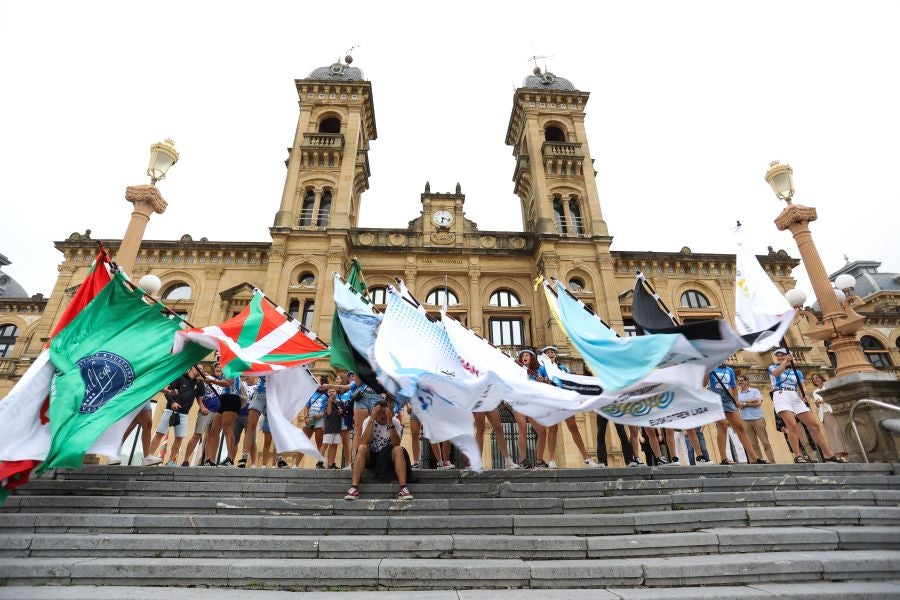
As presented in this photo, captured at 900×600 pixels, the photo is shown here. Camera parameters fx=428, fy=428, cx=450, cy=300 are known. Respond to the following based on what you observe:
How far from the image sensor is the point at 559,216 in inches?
1080

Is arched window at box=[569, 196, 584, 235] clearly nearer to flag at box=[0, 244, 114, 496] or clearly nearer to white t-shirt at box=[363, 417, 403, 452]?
white t-shirt at box=[363, 417, 403, 452]

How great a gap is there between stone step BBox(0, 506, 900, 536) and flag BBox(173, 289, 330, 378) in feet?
8.05

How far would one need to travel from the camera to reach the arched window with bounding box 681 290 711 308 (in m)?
25.7

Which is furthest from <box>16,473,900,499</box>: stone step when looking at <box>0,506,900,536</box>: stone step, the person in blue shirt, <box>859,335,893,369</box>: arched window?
<box>859,335,893,369</box>: arched window

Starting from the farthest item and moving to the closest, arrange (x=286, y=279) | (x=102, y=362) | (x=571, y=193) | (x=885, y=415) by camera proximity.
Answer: (x=571, y=193)
(x=286, y=279)
(x=885, y=415)
(x=102, y=362)

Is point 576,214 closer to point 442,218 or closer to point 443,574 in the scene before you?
point 442,218

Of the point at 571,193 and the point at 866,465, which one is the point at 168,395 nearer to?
the point at 866,465

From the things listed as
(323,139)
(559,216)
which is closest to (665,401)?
(559,216)

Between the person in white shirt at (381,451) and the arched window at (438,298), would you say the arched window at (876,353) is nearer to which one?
the arched window at (438,298)

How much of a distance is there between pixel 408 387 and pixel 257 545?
2.65 meters

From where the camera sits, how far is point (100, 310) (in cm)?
763

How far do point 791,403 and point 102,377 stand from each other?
13.3 metres

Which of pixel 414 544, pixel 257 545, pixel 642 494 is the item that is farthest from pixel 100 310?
Answer: pixel 642 494

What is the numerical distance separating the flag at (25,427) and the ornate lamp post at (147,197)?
5.82 metres
